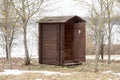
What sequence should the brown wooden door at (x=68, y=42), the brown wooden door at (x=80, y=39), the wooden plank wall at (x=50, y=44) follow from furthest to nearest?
1. the brown wooden door at (x=68, y=42)
2. the brown wooden door at (x=80, y=39)
3. the wooden plank wall at (x=50, y=44)

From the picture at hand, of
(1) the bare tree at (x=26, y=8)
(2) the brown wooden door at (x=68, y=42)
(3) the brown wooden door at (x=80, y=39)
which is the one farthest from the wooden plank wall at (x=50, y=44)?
(2) the brown wooden door at (x=68, y=42)

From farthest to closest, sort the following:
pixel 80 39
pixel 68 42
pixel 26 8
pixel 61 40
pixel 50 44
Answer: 1. pixel 68 42
2. pixel 80 39
3. pixel 26 8
4. pixel 50 44
5. pixel 61 40

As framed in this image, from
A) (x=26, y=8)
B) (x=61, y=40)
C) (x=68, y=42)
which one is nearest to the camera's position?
(x=61, y=40)

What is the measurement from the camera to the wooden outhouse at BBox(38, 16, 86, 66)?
45.7 ft

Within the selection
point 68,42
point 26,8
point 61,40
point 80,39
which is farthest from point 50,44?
point 26,8

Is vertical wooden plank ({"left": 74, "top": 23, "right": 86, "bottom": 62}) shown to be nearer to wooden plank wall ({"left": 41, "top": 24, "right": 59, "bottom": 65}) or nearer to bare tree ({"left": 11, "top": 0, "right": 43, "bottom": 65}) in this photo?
wooden plank wall ({"left": 41, "top": 24, "right": 59, "bottom": 65})

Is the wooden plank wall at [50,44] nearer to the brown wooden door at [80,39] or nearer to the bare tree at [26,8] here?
the bare tree at [26,8]

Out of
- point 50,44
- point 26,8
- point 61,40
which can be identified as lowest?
point 50,44

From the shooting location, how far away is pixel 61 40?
13.9m

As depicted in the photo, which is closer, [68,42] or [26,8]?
[26,8]

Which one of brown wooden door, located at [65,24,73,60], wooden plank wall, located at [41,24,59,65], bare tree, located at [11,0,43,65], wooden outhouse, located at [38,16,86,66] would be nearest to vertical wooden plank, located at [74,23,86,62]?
wooden outhouse, located at [38,16,86,66]

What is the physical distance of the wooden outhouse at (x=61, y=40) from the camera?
1394 cm

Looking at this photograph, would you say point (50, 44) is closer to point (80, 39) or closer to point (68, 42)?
point (80, 39)

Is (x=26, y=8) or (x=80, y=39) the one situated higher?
(x=26, y=8)
